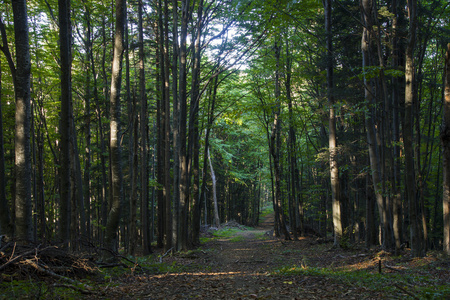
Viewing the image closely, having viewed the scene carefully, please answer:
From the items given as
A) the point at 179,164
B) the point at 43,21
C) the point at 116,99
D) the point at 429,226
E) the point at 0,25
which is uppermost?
the point at 43,21

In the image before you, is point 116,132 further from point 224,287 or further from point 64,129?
point 224,287

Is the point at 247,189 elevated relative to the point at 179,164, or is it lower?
lower

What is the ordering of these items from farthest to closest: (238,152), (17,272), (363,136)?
(238,152) < (363,136) < (17,272)

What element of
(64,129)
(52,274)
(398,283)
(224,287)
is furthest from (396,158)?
(52,274)

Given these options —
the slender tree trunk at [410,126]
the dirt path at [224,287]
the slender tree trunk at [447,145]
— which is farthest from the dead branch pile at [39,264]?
the slender tree trunk at [447,145]

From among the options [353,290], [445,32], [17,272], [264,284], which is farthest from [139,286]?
[445,32]

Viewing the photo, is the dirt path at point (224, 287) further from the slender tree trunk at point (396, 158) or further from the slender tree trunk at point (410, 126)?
the slender tree trunk at point (396, 158)

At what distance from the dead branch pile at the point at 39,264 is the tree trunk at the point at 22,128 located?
994mm

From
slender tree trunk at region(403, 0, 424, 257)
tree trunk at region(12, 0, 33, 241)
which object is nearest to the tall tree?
tree trunk at region(12, 0, 33, 241)

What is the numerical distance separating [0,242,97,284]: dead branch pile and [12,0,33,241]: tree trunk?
99 centimetres

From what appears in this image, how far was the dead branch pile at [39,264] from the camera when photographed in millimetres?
4500

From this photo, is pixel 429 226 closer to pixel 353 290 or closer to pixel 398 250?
pixel 398 250

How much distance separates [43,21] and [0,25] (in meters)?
8.53

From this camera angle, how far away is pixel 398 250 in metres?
Result: 8.73
